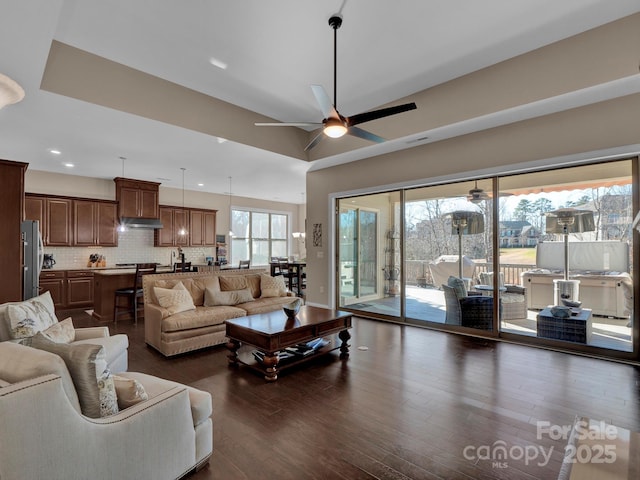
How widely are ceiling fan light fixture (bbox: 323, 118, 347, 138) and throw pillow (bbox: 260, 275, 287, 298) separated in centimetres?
308

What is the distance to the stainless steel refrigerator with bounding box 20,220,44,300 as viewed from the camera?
4406 mm

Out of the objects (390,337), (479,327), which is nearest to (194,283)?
(390,337)

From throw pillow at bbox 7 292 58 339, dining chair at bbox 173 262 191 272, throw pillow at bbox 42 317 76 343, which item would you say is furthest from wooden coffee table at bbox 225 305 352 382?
dining chair at bbox 173 262 191 272

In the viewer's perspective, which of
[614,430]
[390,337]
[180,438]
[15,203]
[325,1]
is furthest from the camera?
[390,337]

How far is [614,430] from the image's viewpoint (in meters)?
1.56

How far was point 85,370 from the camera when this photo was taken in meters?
1.48

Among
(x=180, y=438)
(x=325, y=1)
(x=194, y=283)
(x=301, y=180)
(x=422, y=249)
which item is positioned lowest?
(x=180, y=438)

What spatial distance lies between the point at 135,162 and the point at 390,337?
19.3 ft

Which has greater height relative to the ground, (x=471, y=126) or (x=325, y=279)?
(x=471, y=126)

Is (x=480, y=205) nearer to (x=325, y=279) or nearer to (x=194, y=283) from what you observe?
(x=325, y=279)

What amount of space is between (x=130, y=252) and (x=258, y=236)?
4.15 meters

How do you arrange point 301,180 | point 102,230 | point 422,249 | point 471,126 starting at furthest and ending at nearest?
point 301,180 < point 102,230 < point 422,249 < point 471,126

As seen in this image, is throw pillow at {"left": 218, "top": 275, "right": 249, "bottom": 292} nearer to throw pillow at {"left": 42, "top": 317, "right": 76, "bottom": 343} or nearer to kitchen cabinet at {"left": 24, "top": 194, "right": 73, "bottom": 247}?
throw pillow at {"left": 42, "top": 317, "right": 76, "bottom": 343}

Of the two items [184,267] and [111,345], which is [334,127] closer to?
[111,345]
